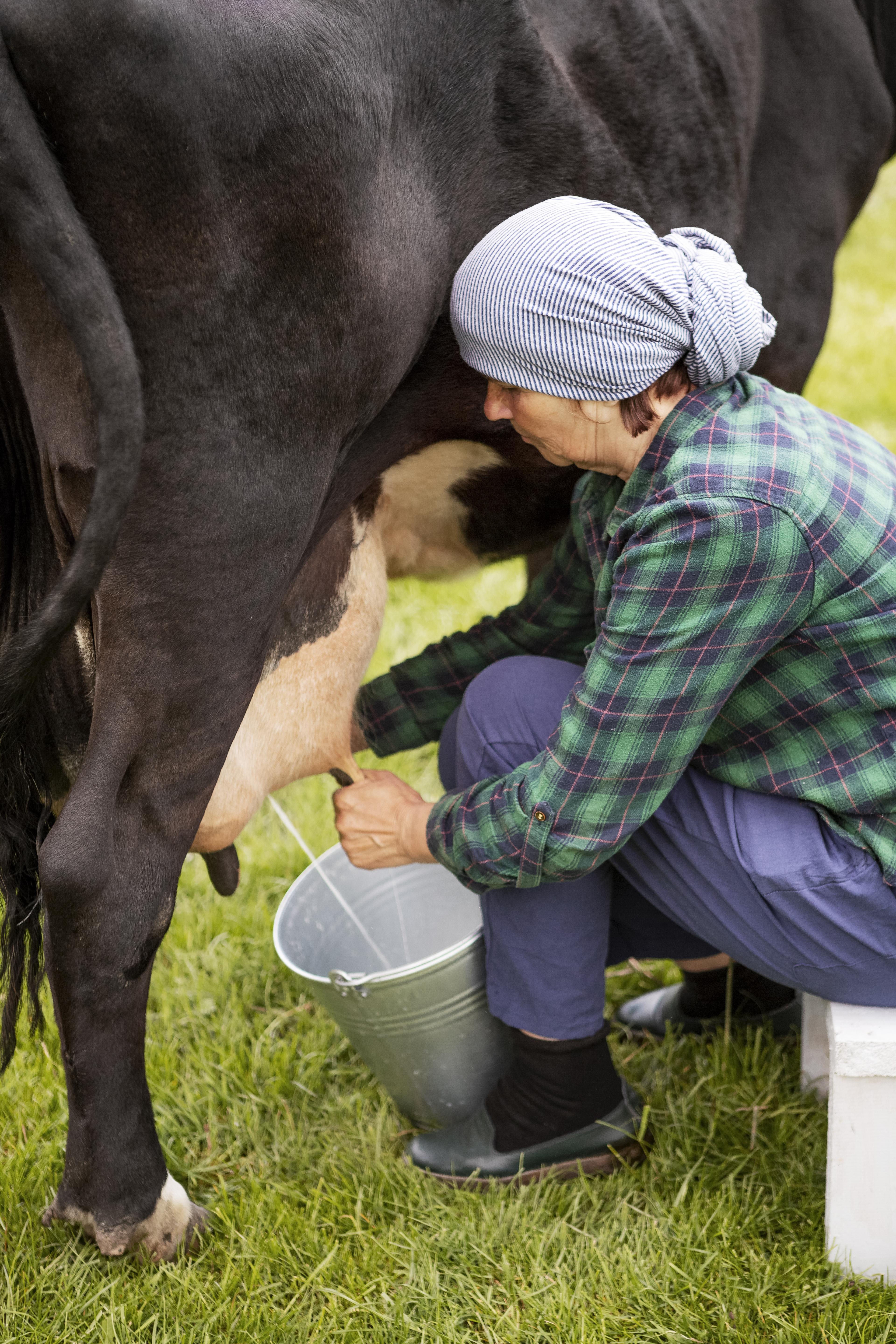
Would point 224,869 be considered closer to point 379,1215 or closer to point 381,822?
point 381,822

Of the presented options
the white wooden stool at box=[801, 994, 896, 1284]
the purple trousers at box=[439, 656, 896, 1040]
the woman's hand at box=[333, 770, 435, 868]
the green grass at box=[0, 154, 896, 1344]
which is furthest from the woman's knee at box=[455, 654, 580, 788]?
the green grass at box=[0, 154, 896, 1344]

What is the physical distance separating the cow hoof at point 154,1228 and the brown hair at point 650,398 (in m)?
1.24

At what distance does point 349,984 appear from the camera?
193 centimetres

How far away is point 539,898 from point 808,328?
130 centimetres

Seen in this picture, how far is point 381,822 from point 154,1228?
653mm

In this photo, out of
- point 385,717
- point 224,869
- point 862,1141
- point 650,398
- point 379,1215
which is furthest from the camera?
point 385,717

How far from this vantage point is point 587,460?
1.72 meters

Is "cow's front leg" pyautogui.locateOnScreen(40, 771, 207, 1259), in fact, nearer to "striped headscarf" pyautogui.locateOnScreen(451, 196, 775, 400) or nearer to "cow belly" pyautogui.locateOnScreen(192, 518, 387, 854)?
"cow belly" pyautogui.locateOnScreen(192, 518, 387, 854)

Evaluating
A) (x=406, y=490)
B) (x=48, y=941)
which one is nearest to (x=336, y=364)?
(x=406, y=490)

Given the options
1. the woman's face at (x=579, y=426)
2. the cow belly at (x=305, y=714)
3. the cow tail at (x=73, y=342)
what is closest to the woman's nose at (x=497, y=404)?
the woman's face at (x=579, y=426)

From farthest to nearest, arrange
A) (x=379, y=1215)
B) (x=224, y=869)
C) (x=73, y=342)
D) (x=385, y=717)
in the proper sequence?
(x=385, y=717) < (x=224, y=869) < (x=379, y=1215) < (x=73, y=342)

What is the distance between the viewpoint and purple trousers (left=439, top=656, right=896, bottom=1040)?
1704 millimetres

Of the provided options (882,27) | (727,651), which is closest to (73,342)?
(727,651)

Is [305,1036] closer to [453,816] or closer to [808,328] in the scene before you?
[453,816]
